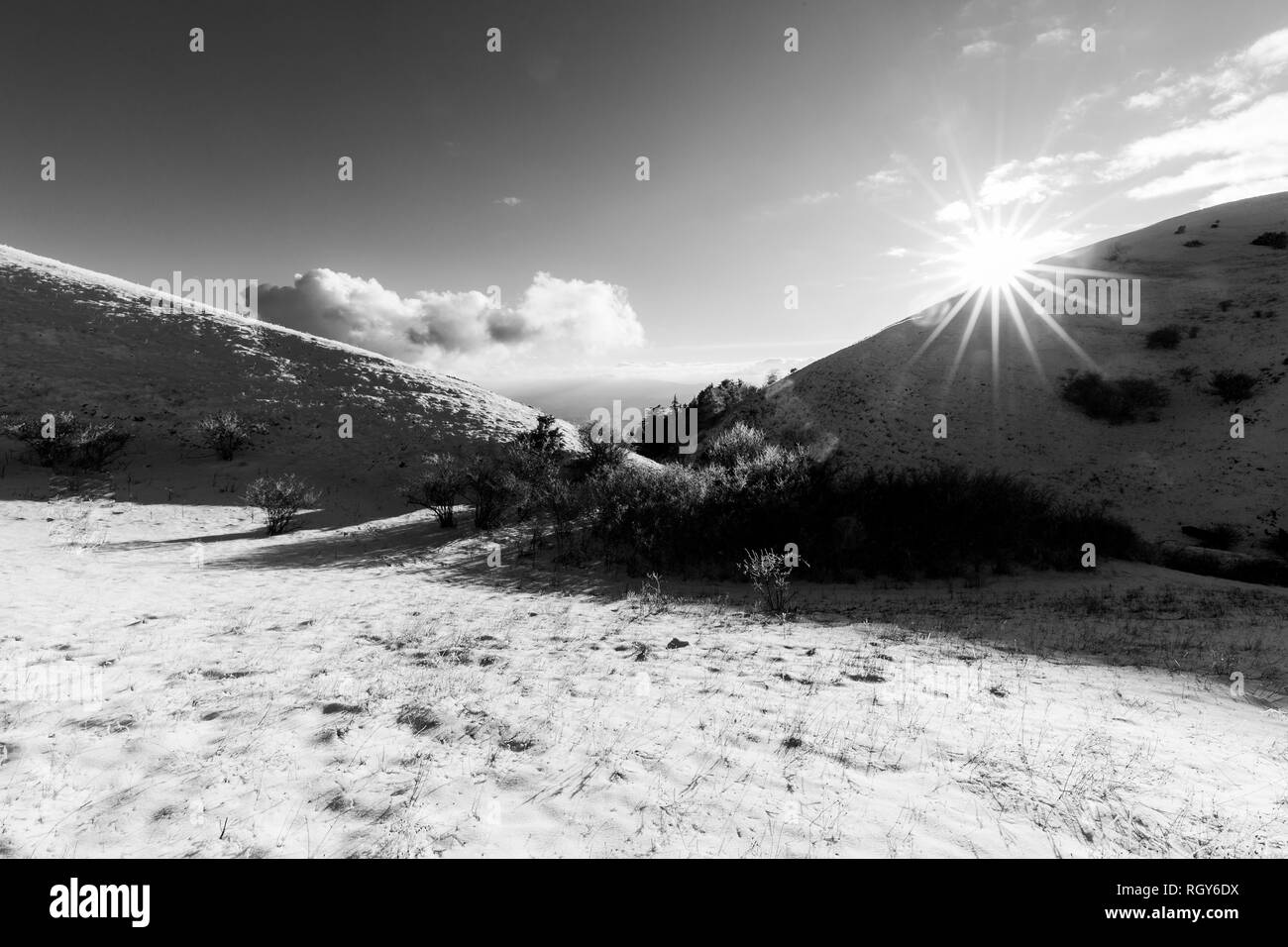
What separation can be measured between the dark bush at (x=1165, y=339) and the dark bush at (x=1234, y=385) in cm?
456

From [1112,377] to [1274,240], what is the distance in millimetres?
28329

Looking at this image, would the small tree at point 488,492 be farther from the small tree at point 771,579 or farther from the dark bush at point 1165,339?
the dark bush at point 1165,339

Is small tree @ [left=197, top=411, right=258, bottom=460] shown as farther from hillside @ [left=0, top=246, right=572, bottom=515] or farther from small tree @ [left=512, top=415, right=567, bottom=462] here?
small tree @ [left=512, top=415, right=567, bottom=462]

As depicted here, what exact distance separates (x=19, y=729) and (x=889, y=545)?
13.9 meters

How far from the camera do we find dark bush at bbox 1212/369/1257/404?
3114cm

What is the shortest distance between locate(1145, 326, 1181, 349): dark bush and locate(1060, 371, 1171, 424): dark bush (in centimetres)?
506

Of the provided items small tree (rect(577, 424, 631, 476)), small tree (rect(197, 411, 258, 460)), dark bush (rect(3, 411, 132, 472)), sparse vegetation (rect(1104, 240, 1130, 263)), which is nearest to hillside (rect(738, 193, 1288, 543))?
sparse vegetation (rect(1104, 240, 1130, 263))

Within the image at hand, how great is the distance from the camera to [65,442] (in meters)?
18.1

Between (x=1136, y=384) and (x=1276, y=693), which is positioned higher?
(x=1136, y=384)
